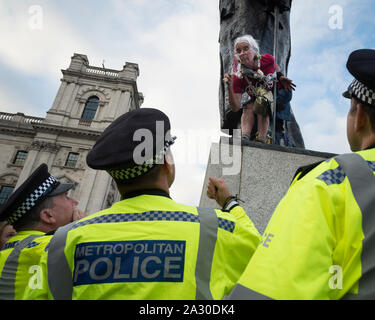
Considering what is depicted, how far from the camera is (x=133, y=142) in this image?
137 cm

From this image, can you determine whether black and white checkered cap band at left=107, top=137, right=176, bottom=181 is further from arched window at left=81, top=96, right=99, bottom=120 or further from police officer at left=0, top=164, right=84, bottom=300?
arched window at left=81, top=96, right=99, bottom=120

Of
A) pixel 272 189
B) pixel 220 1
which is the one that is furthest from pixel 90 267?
pixel 220 1

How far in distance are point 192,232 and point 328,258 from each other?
0.57 metres

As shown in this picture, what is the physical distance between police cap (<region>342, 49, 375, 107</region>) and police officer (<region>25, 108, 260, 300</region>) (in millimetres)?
709

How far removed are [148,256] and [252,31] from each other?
5113 mm

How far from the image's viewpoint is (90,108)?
104ft

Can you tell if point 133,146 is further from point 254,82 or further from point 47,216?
point 254,82

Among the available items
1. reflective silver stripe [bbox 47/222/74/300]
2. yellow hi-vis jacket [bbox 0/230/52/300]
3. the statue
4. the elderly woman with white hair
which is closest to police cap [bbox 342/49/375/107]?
reflective silver stripe [bbox 47/222/74/300]

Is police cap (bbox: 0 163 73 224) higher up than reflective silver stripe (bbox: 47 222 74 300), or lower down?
higher up

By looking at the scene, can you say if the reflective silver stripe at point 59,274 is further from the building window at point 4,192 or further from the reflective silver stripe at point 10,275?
the building window at point 4,192

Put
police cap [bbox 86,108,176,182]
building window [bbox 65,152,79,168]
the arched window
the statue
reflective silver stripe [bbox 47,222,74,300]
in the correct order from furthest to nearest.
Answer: the arched window → building window [bbox 65,152,79,168] → the statue → police cap [bbox 86,108,176,182] → reflective silver stripe [bbox 47,222,74,300]

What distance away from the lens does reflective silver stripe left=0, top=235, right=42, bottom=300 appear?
1833mm

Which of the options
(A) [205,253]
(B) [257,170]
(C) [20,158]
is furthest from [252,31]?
(C) [20,158]
